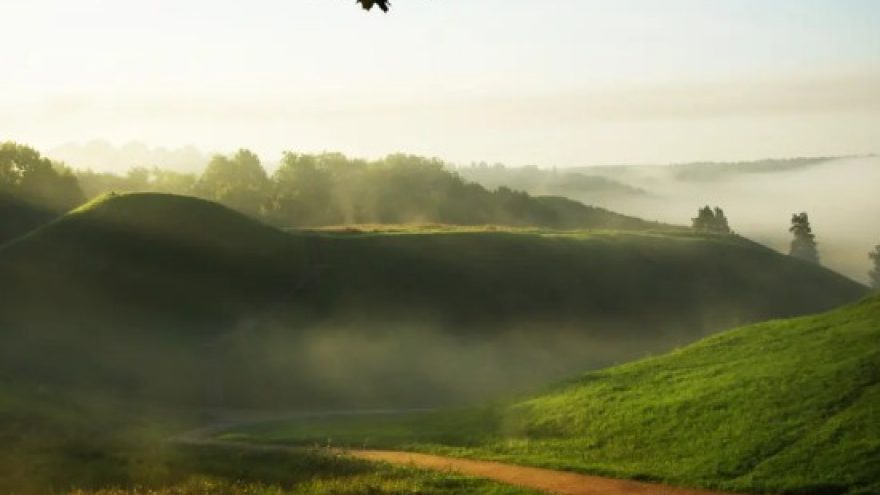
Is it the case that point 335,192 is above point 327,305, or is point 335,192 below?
above

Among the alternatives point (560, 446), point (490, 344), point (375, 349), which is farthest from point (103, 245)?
point (560, 446)

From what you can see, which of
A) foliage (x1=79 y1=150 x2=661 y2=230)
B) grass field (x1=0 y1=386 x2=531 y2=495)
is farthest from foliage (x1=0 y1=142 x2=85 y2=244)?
grass field (x1=0 y1=386 x2=531 y2=495)

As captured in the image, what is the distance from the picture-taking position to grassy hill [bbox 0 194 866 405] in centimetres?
6856

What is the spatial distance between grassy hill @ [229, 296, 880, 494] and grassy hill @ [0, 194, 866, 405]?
83.0 ft

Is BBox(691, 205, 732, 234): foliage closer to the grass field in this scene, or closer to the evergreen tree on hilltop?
the evergreen tree on hilltop

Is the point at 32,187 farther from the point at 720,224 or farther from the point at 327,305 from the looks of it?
the point at 720,224

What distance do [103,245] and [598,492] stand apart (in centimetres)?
6611

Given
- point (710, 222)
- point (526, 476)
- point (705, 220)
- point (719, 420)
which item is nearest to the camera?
point (526, 476)

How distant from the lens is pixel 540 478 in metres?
28.6

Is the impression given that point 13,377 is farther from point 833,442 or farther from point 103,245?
point 833,442

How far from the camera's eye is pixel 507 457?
32.2m

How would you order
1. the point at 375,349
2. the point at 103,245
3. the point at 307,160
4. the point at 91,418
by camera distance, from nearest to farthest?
the point at 91,418 → the point at 375,349 → the point at 103,245 → the point at 307,160

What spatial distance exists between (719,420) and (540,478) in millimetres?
6840

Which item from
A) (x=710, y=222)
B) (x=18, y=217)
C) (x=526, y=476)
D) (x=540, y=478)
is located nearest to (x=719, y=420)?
(x=540, y=478)
